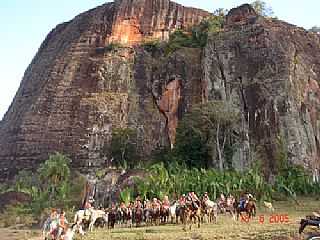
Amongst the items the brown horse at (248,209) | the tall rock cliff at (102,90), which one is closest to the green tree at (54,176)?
the tall rock cliff at (102,90)

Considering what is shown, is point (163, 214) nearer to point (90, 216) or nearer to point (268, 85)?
point (90, 216)

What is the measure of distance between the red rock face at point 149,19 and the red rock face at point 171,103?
11.5 metres

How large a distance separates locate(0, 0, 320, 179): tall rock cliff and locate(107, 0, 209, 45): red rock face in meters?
0.14

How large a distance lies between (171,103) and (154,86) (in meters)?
3.81

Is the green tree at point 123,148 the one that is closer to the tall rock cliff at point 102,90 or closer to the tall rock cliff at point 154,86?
the tall rock cliff at point 102,90

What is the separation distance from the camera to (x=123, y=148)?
4784cm

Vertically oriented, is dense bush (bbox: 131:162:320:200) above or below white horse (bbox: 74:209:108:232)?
above

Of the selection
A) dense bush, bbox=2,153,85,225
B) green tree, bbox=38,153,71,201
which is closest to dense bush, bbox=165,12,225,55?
dense bush, bbox=2,153,85,225

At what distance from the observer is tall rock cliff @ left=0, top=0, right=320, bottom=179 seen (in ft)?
144

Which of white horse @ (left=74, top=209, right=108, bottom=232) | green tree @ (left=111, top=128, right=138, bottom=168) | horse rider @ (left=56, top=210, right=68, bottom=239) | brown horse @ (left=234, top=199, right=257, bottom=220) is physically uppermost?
green tree @ (left=111, top=128, right=138, bottom=168)

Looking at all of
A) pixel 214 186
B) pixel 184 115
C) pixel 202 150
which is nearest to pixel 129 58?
pixel 184 115

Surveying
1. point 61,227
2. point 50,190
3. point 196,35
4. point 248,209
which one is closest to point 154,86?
point 196,35

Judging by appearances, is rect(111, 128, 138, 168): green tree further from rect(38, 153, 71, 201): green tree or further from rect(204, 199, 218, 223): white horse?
rect(204, 199, 218, 223): white horse

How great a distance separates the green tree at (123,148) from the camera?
4784 centimetres
